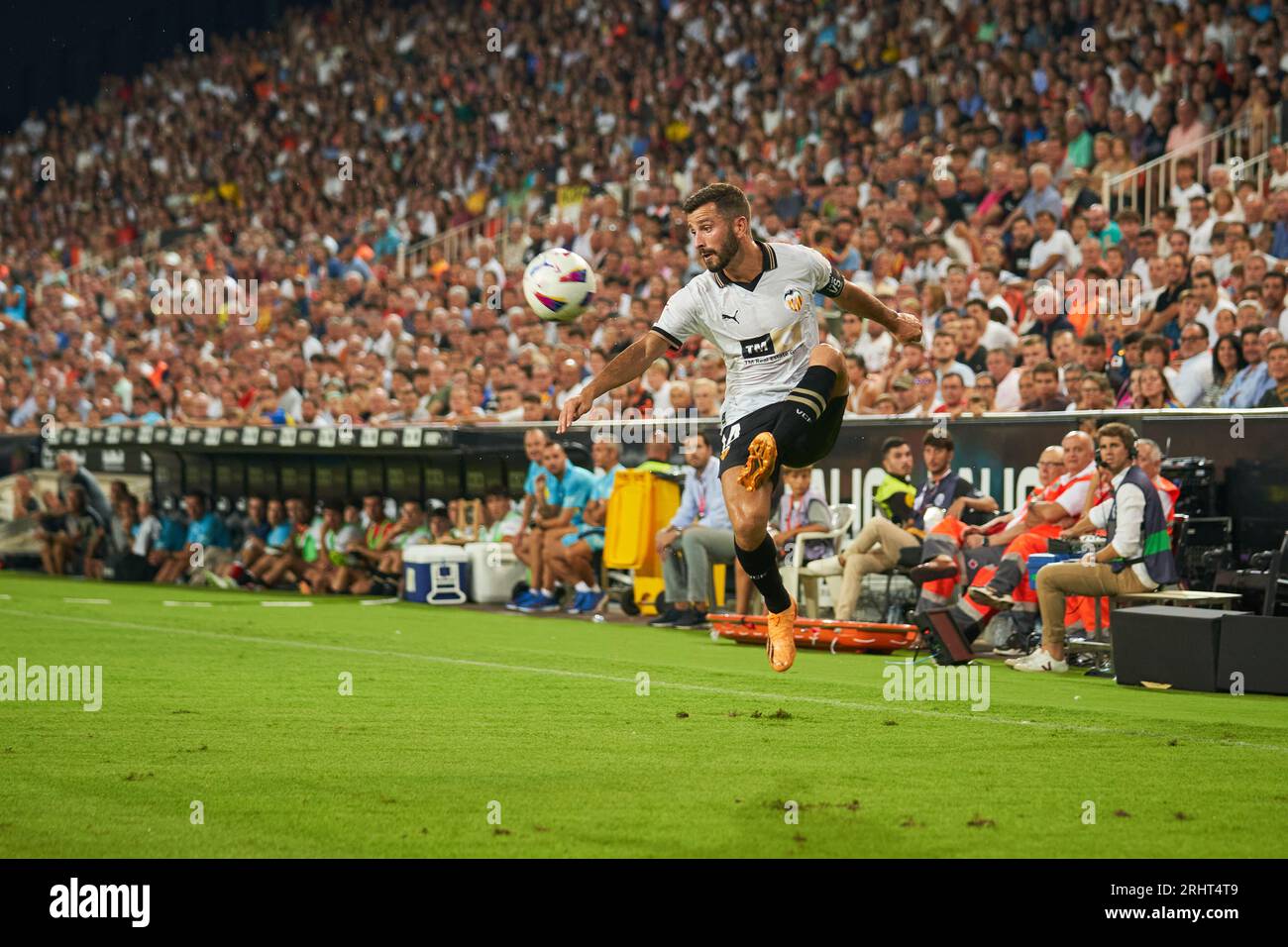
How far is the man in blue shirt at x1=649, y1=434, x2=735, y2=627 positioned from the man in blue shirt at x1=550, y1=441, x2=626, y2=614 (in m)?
1.24

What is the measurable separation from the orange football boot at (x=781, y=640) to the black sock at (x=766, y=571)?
2.2 inches

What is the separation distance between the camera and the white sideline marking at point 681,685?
841 cm

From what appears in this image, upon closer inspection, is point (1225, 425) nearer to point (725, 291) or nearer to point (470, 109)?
point (725, 291)

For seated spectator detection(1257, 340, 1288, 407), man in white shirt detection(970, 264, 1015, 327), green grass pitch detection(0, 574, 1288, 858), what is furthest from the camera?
man in white shirt detection(970, 264, 1015, 327)

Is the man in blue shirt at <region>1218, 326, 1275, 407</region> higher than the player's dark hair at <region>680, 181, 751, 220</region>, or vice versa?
the player's dark hair at <region>680, 181, 751, 220</region>

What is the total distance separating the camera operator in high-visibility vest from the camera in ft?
36.7

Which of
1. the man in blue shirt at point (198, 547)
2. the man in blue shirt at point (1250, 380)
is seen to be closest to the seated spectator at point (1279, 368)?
the man in blue shirt at point (1250, 380)

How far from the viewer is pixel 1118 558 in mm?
11273

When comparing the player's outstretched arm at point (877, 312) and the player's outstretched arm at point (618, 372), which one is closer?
the player's outstretched arm at point (618, 372)

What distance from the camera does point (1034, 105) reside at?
19203 mm

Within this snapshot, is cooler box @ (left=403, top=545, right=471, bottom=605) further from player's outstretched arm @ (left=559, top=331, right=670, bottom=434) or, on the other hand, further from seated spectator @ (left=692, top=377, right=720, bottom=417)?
player's outstretched arm @ (left=559, top=331, right=670, bottom=434)

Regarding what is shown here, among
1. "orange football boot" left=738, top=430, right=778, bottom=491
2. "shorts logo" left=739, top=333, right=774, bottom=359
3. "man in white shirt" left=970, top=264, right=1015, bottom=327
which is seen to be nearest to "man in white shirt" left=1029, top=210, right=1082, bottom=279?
"man in white shirt" left=970, top=264, right=1015, bottom=327

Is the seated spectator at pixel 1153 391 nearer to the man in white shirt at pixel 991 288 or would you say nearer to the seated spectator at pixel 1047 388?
the seated spectator at pixel 1047 388
